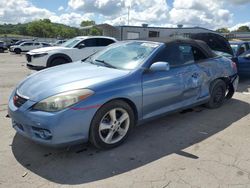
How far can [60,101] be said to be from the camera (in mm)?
3236

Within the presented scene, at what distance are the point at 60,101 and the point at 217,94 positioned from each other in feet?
12.6

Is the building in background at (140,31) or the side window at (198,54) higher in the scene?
the building in background at (140,31)

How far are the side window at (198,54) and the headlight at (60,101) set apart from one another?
2702mm

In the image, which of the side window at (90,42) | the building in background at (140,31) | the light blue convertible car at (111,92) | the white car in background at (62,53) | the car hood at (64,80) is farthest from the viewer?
the building in background at (140,31)

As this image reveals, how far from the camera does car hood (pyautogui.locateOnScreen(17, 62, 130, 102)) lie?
3412 mm

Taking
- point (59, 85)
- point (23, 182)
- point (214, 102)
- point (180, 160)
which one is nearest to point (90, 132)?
point (59, 85)

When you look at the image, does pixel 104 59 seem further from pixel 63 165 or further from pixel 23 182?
pixel 23 182

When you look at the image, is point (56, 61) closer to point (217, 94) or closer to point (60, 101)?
point (217, 94)

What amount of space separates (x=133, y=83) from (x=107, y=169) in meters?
1.28

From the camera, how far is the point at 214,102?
5766 millimetres

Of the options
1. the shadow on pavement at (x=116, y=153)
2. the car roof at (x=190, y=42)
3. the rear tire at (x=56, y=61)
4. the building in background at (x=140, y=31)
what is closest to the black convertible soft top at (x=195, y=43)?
the car roof at (x=190, y=42)

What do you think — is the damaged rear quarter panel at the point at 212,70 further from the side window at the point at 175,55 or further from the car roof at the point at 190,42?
the side window at the point at 175,55

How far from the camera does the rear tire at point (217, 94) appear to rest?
218 inches

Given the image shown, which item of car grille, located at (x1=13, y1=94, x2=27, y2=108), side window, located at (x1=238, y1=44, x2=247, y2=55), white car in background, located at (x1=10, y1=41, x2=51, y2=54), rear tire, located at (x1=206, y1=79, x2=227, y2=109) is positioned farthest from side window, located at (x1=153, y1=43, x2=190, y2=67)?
white car in background, located at (x1=10, y1=41, x2=51, y2=54)
